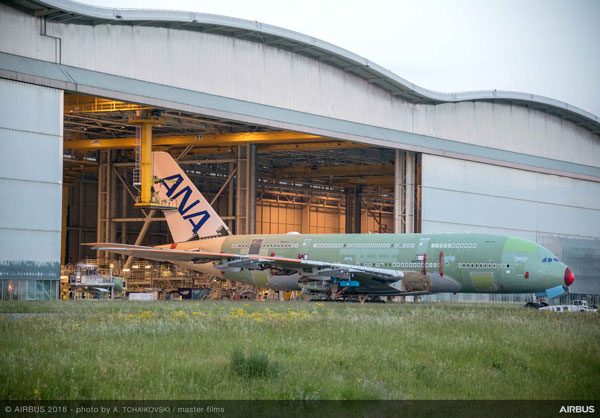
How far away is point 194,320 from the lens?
3119 cm

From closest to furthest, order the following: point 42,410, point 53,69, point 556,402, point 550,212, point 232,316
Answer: point 42,410 < point 556,402 < point 232,316 < point 53,69 < point 550,212

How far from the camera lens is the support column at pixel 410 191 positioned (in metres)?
67.8

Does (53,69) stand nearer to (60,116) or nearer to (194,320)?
(60,116)

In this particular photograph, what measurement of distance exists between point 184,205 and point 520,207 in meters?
26.3

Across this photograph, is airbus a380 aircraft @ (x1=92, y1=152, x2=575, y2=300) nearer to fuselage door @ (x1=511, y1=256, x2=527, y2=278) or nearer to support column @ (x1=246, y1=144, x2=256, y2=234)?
fuselage door @ (x1=511, y1=256, x2=527, y2=278)

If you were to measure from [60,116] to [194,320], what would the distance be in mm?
19507

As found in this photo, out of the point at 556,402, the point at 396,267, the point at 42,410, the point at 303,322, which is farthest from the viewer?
the point at 396,267

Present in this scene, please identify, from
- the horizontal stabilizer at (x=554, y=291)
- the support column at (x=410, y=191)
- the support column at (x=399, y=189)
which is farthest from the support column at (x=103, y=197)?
the horizontal stabilizer at (x=554, y=291)

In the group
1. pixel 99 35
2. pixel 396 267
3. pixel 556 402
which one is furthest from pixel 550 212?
pixel 556 402

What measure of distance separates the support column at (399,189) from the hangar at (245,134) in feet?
0.39

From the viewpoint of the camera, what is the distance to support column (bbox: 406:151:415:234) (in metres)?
67.8

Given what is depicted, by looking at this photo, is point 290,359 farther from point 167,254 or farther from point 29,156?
point 167,254

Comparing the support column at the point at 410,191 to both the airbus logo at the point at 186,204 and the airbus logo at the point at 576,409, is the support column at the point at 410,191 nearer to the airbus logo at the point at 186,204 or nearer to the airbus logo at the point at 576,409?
the airbus logo at the point at 186,204

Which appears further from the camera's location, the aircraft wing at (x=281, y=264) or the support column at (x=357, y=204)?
the support column at (x=357, y=204)
